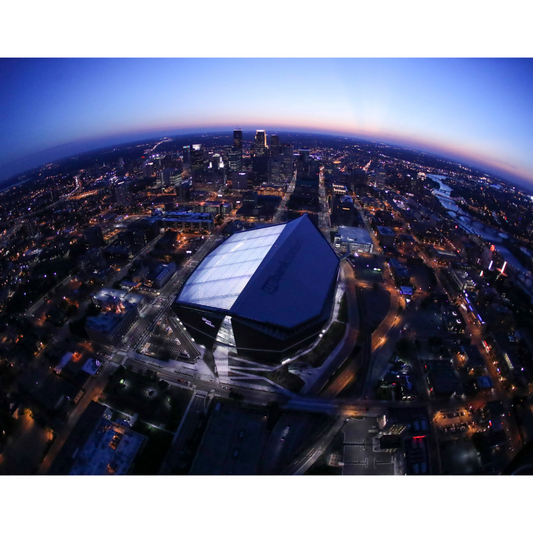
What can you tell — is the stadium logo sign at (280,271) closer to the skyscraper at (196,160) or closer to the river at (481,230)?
the river at (481,230)

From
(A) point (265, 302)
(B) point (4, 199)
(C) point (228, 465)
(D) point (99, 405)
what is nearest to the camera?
(C) point (228, 465)

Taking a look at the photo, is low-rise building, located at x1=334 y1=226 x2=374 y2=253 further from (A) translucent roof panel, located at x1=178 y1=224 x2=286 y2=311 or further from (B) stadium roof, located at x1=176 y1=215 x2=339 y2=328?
(A) translucent roof panel, located at x1=178 y1=224 x2=286 y2=311

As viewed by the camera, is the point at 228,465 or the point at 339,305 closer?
the point at 228,465

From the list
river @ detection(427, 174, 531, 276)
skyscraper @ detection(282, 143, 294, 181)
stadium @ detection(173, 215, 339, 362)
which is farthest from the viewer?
skyscraper @ detection(282, 143, 294, 181)

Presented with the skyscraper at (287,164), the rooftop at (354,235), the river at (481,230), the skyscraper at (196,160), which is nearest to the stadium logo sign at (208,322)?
the rooftop at (354,235)

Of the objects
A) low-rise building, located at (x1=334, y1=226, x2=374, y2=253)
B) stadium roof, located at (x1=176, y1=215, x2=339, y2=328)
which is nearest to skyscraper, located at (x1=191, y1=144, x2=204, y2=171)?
low-rise building, located at (x1=334, y1=226, x2=374, y2=253)

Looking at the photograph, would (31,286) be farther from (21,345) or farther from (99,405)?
(99,405)

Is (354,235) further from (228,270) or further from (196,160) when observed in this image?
(196,160)

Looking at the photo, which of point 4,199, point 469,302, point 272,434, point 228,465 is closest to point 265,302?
point 272,434
